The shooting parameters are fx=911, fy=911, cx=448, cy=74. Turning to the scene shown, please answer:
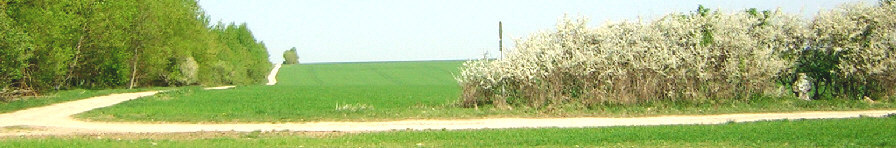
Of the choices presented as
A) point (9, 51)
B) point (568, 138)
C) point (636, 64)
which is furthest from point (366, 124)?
point (9, 51)

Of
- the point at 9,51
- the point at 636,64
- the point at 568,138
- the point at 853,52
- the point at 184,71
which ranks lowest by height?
the point at 568,138

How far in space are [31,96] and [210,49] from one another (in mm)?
30172

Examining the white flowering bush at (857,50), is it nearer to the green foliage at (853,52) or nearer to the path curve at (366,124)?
the green foliage at (853,52)

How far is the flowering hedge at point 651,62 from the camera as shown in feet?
93.0

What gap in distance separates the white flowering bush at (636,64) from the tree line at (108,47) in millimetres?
17785

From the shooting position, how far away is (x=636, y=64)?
93.7ft

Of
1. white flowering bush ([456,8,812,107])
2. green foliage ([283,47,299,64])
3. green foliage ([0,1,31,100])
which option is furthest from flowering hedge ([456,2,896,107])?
green foliage ([283,47,299,64])

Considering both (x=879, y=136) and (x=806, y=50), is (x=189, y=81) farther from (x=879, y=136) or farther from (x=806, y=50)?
(x=879, y=136)

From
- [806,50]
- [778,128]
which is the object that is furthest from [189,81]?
[778,128]

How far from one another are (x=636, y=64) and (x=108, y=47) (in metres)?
35.2

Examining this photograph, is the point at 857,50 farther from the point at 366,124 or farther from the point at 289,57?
the point at 289,57

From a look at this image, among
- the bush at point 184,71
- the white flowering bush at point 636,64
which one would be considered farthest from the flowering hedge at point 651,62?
the bush at point 184,71

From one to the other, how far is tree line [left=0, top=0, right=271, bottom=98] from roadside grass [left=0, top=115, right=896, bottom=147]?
17.9m

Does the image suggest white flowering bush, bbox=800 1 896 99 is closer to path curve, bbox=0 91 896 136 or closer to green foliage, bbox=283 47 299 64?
path curve, bbox=0 91 896 136
